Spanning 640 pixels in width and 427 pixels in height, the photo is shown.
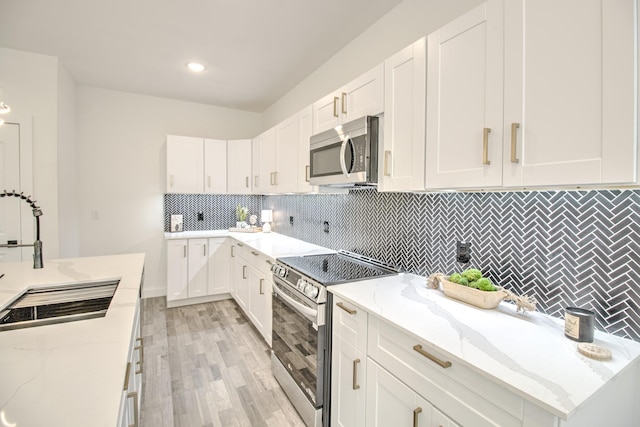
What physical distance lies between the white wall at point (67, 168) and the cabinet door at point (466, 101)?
3.57m

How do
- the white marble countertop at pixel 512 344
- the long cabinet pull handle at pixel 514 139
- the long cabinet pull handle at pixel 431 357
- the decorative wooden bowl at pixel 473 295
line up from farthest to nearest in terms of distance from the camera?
the decorative wooden bowl at pixel 473 295 → the long cabinet pull handle at pixel 514 139 → the long cabinet pull handle at pixel 431 357 → the white marble countertop at pixel 512 344

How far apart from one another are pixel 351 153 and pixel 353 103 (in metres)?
0.37

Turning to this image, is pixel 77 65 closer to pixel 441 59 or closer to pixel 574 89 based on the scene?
pixel 441 59

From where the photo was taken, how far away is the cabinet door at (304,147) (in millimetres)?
2508

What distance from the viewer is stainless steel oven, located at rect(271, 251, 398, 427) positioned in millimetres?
1695

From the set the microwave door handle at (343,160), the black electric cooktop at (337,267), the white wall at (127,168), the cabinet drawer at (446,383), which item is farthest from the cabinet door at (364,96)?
the white wall at (127,168)

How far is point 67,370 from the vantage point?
84 centimetres

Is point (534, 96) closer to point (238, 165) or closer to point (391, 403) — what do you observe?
point (391, 403)

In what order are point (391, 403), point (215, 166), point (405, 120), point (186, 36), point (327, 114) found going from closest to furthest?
1. point (391, 403)
2. point (405, 120)
3. point (327, 114)
4. point (186, 36)
5. point (215, 166)

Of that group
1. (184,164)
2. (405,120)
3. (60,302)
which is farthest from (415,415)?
(184,164)

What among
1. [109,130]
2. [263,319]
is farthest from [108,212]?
[263,319]

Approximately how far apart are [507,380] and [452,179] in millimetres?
801

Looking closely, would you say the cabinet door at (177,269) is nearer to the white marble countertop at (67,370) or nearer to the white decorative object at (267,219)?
the white decorative object at (267,219)

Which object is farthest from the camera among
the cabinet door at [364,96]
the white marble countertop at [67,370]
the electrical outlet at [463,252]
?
the cabinet door at [364,96]
